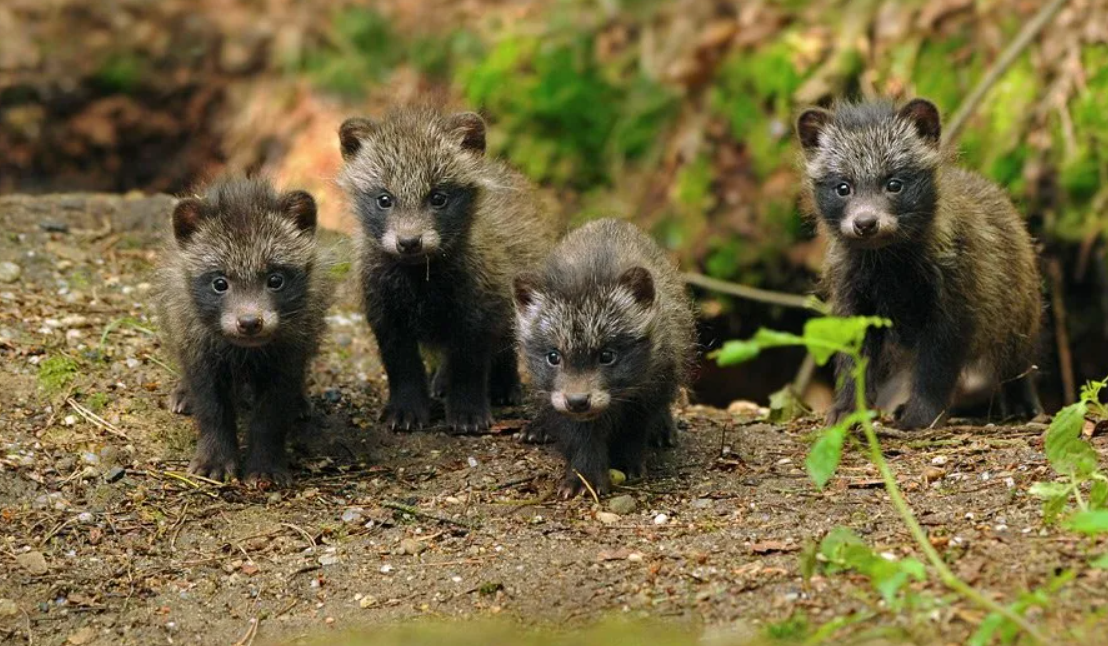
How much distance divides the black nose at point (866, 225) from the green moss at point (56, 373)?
179 inches

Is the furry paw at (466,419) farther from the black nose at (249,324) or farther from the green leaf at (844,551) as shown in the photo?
the green leaf at (844,551)

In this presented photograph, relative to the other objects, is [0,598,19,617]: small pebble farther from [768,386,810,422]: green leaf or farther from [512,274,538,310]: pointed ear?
[768,386,810,422]: green leaf

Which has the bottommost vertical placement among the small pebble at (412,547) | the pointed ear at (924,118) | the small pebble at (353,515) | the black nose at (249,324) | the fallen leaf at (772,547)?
the small pebble at (353,515)

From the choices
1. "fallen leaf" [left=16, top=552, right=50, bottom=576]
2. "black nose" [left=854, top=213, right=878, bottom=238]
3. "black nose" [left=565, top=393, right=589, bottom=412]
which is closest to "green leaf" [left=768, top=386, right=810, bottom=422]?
"black nose" [left=854, top=213, right=878, bottom=238]

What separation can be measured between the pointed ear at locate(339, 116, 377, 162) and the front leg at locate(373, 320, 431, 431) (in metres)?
1.12

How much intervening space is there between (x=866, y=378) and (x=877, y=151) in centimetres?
138

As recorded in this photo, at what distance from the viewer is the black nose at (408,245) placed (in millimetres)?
8000

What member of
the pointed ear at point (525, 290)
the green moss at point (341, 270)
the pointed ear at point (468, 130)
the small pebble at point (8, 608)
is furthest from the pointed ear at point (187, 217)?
the small pebble at point (8, 608)

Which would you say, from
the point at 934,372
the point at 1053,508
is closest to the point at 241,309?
the point at 934,372

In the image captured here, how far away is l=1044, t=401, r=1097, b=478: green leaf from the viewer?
5910mm

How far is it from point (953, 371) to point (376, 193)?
3.55 m

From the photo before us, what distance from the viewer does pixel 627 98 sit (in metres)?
13.3

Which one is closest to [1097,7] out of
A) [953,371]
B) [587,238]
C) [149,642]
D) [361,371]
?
[953,371]

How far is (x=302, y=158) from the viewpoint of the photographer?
49.4ft
